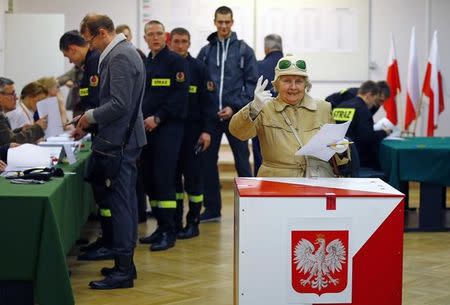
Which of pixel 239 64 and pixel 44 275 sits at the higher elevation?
pixel 239 64

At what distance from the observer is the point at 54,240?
Result: 3982 mm

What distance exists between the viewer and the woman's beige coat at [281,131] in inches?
164

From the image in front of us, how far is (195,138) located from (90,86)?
53.1 inches

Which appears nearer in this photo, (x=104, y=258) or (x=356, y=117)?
(x=104, y=258)

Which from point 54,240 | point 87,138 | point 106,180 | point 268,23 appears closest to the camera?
point 54,240

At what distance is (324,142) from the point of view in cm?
384

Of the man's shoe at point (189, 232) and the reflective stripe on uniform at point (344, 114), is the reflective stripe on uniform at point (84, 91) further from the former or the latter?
the reflective stripe on uniform at point (344, 114)

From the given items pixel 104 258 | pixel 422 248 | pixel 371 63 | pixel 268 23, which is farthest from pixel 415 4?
pixel 104 258

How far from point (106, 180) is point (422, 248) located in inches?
102

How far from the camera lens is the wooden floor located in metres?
4.70

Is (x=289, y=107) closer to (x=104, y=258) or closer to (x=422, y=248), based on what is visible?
(x=104, y=258)

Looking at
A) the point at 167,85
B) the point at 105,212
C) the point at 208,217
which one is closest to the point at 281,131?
Answer: the point at 105,212

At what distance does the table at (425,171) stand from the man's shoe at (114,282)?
2801 millimetres

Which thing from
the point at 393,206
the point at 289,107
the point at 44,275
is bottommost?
the point at 44,275
